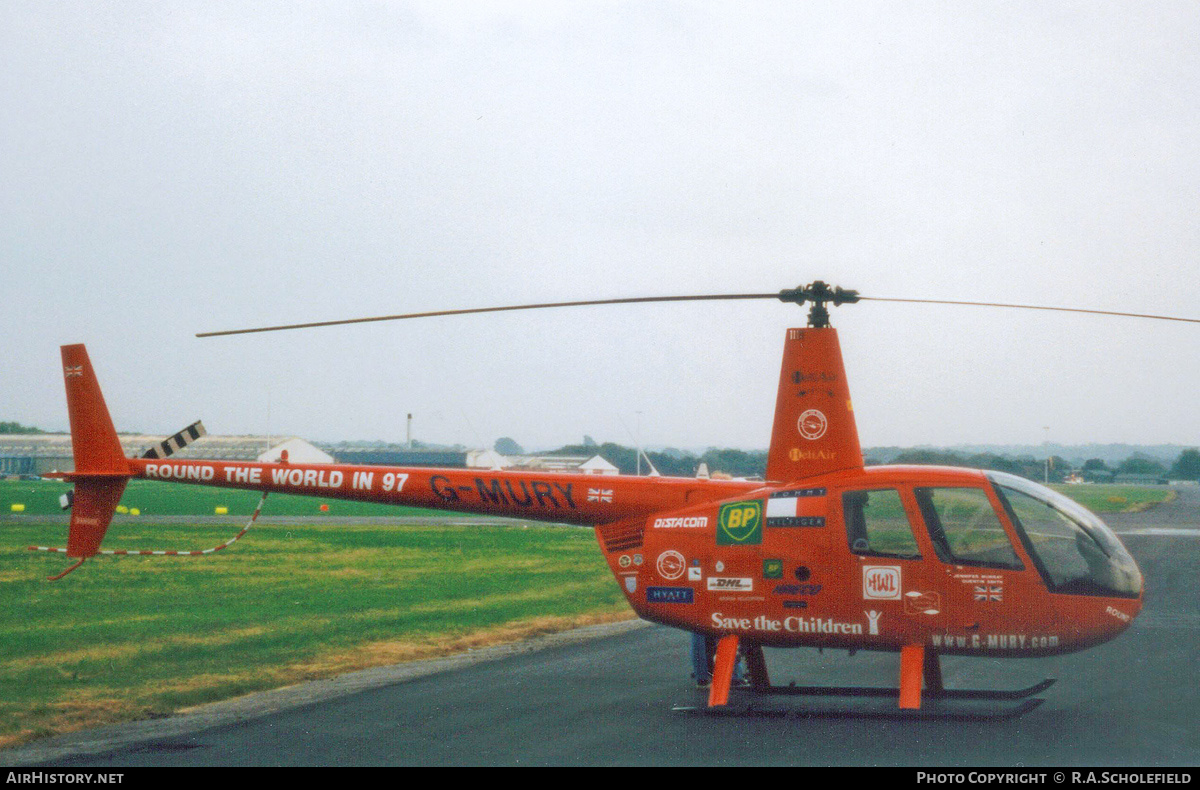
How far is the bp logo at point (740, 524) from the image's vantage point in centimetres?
959

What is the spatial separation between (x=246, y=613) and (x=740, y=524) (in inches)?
400

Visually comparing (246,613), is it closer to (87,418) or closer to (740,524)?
(87,418)

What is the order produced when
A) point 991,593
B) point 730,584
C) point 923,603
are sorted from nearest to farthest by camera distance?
point 991,593
point 923,603
point 730,584

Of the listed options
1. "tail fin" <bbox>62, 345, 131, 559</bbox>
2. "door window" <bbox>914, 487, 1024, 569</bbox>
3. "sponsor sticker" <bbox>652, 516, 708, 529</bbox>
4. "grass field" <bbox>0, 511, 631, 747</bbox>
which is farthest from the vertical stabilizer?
"door window" <bbox>914, 487, 1024, 569</bbox>

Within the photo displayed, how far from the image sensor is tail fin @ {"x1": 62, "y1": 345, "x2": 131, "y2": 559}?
1166cm

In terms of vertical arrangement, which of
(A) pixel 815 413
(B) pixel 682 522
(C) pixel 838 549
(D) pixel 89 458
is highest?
(A) pixel 815 413

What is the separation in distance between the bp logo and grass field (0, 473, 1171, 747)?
5.24 metres

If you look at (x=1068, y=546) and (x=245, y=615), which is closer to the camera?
(x=1068, y=546)

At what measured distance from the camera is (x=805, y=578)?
9297 millimetres

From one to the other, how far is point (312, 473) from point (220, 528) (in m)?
27.8

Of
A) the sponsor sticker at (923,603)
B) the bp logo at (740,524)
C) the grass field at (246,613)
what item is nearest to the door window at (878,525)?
the sponsor sticker at (923,603)

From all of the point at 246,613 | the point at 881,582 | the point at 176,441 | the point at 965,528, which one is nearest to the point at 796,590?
the point at 881,582

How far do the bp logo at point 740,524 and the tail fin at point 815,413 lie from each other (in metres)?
0.52

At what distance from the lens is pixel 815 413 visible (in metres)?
9.84
